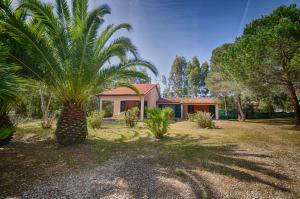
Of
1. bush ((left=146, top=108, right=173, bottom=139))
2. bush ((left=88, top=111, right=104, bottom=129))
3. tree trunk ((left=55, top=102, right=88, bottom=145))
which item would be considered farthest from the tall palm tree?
bush ((left=88, top=111, right=104, bottom=129))

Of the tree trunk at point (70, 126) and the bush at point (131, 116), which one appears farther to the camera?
the bush at point (131, 116)

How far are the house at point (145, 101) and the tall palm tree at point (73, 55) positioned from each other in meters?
12.4

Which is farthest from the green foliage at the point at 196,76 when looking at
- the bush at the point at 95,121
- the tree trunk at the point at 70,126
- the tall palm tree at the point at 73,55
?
the tree trunk at the point at 70,126

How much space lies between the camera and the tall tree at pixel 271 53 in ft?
37.3

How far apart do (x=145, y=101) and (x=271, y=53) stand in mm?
15113

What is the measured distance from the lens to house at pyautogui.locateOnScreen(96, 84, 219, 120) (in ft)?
75.3

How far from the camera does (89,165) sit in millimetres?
4992

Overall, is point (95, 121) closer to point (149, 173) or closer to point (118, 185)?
point (149, 173)

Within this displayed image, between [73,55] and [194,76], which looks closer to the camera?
[73,55]

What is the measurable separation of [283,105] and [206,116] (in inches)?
875

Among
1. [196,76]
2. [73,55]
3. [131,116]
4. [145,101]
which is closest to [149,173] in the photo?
[73,55]

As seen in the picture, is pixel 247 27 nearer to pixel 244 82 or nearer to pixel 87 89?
pixel 244 82

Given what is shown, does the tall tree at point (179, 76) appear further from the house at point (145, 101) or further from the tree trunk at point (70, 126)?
the tree trunk at point (70, 126)

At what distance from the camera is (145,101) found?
2381 centimetres
